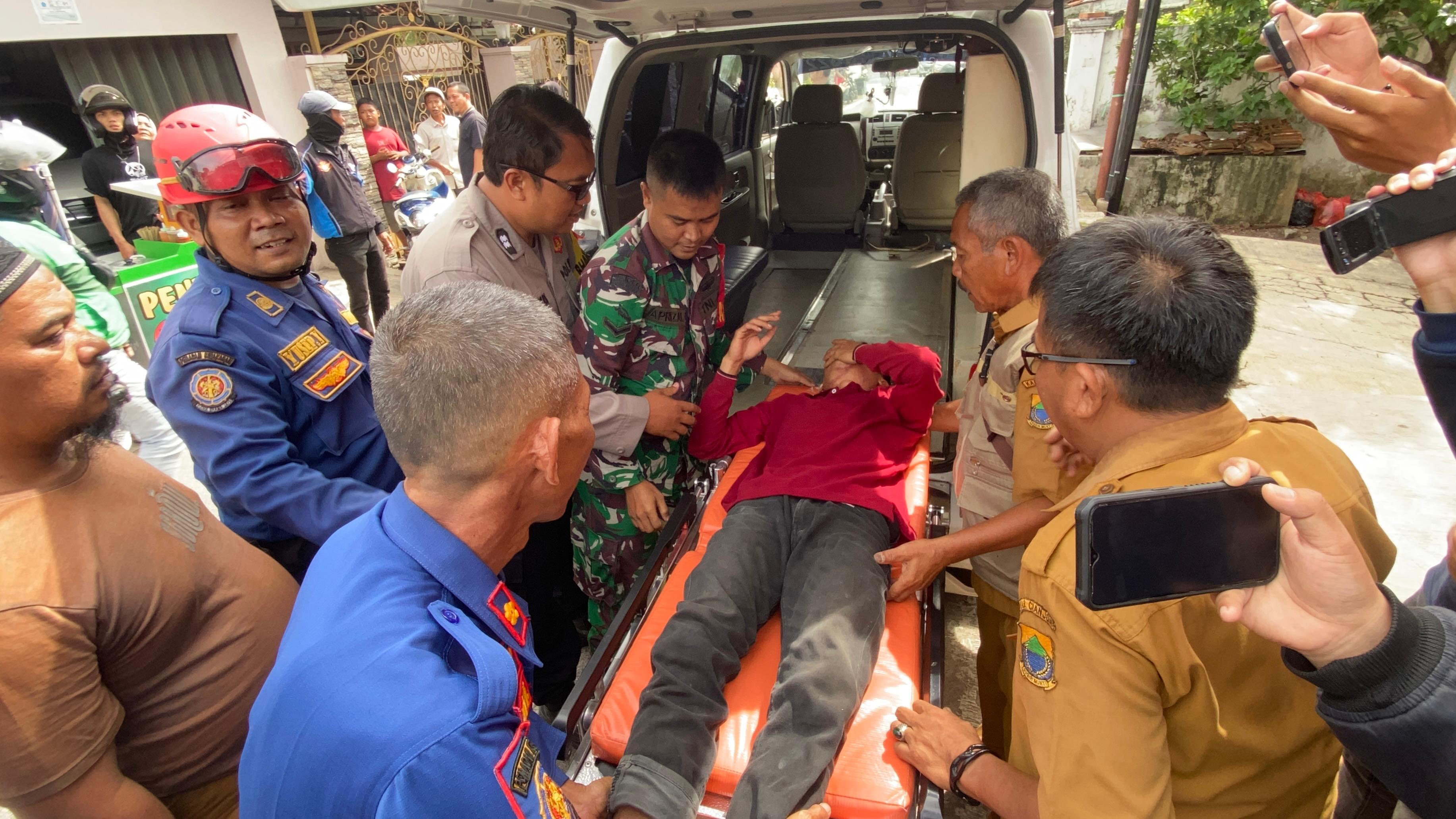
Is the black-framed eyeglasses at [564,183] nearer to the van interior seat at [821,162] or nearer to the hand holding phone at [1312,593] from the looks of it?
the hand holding phone at [1312,593]

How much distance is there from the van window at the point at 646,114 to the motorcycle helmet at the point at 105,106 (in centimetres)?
434

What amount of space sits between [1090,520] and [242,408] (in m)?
1.79

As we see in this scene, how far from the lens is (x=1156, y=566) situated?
0.89m

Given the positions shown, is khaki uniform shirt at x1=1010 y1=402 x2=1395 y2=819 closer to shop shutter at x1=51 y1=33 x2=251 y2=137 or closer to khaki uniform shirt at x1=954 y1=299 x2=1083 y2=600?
khaki uniform shirt at x1=954 y1=299 x2=1083 y2=600

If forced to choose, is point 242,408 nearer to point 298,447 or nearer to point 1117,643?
point 298,447

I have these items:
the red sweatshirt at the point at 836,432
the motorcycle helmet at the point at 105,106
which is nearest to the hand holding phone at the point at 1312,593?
the red sweatshirt at the point at 836,432

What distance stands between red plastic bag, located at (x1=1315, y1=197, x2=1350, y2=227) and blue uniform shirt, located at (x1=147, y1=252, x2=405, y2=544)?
10689 mm

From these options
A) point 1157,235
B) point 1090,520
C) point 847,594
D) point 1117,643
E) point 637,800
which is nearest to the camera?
point 1090,520

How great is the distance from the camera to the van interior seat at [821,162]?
6473mm

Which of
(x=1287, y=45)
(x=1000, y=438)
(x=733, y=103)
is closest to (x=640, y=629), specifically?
(x=1000, y=438)

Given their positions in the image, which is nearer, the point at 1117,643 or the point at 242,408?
the point at 1117,643

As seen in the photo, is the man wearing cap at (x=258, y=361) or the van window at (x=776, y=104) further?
the van window at (x=776, y=104)

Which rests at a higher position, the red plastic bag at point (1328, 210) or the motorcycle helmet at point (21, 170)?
the motorcycle helmet at point (21, 170)

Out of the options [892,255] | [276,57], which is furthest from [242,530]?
[276,57]
